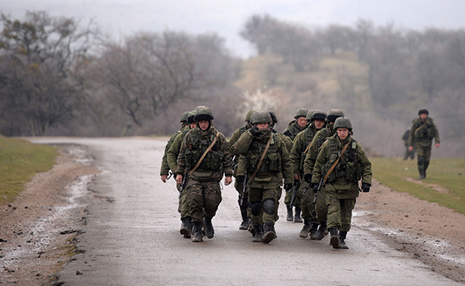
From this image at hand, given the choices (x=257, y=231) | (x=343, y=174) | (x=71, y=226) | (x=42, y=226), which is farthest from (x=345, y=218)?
(x=42, y=226)

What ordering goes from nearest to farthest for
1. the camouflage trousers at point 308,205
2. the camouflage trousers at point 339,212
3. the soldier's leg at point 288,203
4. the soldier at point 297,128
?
the camouflage trousers at point 339,212
the camouflage trousers at point 308,205
the soldier's leg at point 288,203
the soldier at point 297,128

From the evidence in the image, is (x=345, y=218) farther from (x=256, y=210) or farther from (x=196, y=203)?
(x=196, y=203)

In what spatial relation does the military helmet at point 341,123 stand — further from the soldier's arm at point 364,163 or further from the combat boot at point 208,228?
the combat boot at point 208,228

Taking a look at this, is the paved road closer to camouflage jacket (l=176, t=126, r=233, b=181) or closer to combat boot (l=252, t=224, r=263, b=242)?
combat boot (l=252, t=224, r=263, b=242)

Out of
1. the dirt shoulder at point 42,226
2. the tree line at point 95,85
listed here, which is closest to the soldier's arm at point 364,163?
the dirt shoulder at point 42,226

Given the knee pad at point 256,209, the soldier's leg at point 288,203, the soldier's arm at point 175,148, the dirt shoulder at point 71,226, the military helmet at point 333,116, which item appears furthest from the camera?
the soldier's leg at point 288,203

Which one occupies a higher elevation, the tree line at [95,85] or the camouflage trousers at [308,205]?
the tree line at [95,85]

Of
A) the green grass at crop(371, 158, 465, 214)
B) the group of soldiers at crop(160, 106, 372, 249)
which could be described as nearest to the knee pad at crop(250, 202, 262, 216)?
the group of soldiers at crop(160, 106, 372, 249)

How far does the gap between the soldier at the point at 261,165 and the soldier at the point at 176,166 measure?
3.24ft

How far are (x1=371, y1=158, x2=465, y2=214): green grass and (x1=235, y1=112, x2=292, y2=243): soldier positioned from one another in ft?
21.0

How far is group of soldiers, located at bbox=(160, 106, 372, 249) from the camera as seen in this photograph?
1034 cm

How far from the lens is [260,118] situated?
10648mm

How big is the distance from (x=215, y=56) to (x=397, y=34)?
34843 millimetres

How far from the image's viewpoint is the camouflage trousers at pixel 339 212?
10172 millimetres
